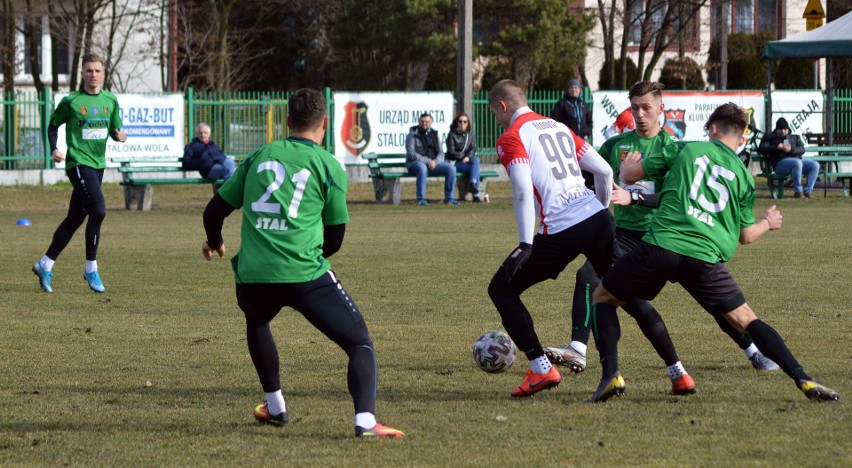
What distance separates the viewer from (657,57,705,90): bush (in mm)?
43844

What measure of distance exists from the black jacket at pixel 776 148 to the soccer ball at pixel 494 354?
56.9ft

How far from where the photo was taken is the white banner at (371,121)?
90.2 ft

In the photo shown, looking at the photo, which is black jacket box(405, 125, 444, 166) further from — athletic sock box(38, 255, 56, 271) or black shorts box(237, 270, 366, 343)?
black shorts box(237, 270, 366, 343)

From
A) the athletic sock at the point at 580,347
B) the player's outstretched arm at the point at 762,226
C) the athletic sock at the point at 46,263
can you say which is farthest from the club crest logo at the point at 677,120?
the player's outstretched arm at the point at 762,226

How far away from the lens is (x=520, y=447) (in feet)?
19.0

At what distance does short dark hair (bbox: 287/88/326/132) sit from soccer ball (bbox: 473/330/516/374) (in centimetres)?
204

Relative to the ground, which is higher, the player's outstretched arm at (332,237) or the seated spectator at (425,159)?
the seated spectator at (425,159)

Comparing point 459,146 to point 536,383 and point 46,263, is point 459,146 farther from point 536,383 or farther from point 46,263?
point 536,383

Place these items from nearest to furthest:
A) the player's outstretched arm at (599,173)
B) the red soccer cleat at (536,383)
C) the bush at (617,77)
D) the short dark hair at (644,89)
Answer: the red soccer cleat at (536,383) < the player's outstretched arm at (599,173) < the short dark hair at (644,89) < the bush at (617,77)

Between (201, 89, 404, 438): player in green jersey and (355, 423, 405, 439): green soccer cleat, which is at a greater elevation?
(201, 89, 404, 438): player in green jersey

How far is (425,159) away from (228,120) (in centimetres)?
745

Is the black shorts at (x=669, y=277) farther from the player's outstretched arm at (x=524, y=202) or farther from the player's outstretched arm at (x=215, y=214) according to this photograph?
the player's outstretched arm at (x=215, y=214)

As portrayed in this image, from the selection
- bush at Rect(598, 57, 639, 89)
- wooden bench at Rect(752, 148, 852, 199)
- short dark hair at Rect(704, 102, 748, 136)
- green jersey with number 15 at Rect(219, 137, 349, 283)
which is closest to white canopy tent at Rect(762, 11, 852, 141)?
wooden bench at Rect(752, 148, 852, 199)

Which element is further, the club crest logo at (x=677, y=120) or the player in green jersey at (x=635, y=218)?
the club crest logo at (x=677, y=120)
